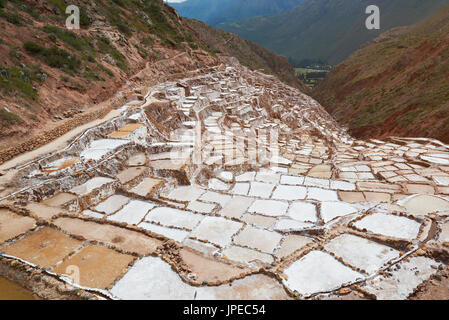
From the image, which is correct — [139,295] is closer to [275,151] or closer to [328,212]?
[328,212]

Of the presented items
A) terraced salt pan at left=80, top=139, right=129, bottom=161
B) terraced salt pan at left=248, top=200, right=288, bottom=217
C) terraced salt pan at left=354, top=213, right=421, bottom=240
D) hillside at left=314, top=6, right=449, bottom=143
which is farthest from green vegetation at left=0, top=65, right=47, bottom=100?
hillside at left=314, top=6, right=449, bottom=143

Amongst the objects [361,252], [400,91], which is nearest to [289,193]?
[361,252]

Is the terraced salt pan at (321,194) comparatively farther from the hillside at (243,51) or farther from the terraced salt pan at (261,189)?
the hillside at (243,51)

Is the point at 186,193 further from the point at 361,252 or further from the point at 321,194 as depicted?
the point at 361,252

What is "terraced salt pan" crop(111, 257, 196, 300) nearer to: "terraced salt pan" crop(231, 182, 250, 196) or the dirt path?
Answer: "terraced salt pan" crop(231, 182, 250, 196)

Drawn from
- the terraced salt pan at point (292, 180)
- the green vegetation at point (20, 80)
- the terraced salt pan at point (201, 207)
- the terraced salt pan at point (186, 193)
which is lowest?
the terraced salt pan at point (201, 207)

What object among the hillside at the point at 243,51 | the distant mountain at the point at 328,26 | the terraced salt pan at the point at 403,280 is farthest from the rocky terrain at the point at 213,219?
the distant mountain at the point at 328,26

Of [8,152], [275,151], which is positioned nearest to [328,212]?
[275,151]
